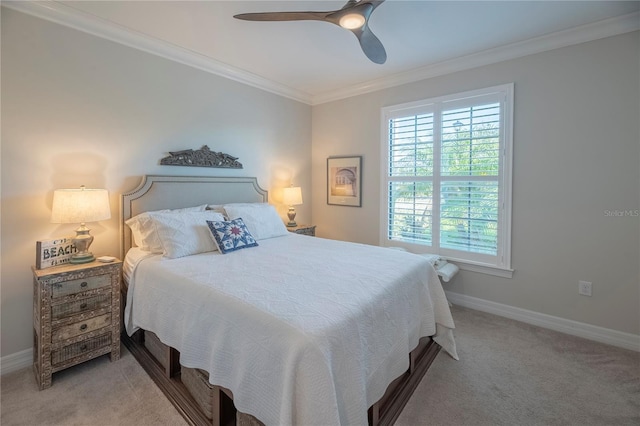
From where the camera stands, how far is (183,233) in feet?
7.77

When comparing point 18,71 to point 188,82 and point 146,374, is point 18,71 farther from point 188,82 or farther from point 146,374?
point 146,374

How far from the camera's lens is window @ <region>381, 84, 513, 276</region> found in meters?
2.94

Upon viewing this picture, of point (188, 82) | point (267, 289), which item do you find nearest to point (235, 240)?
point (267, 289)

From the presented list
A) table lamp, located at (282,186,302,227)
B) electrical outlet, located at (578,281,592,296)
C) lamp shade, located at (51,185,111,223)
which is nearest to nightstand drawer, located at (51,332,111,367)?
→ lamp shade, located at (51,185,111,223)

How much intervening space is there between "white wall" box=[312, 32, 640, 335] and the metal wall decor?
2.61 meters

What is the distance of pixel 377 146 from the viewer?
3.81 meters

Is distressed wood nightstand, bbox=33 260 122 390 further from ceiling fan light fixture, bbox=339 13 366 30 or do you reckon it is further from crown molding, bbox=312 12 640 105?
crown molding, bbox=312 12 640 105

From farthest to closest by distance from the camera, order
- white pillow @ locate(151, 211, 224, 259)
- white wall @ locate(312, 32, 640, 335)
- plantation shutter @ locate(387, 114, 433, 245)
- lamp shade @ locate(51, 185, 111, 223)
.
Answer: plantation shutter @ locate(387, 114, 433, 245)
white wall @ locate(312, 32, 640, 335)
white pillow @ locate(151, 211, 224, 259)
lamp shade @ locate(51, 185, 111, 223)

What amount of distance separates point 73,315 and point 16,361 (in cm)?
63

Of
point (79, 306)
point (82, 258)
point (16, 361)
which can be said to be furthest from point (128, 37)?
point (16, 361)

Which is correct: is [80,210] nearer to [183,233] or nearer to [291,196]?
[183,233]

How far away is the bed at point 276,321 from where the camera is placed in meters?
1.18

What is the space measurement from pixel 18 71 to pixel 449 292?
4.29 metres

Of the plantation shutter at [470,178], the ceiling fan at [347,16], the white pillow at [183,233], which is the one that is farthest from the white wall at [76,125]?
the plantation shutter at [470,178]
